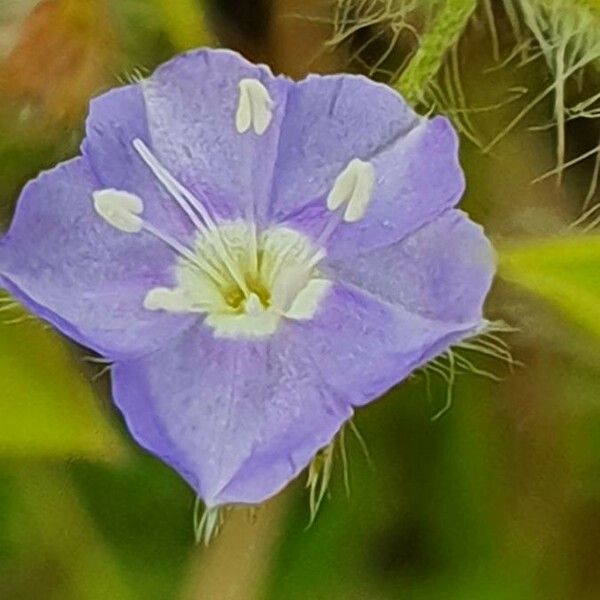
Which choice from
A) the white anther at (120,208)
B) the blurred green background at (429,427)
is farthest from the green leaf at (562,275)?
the white anther at (120,208)

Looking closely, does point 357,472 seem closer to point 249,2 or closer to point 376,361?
point 376,361

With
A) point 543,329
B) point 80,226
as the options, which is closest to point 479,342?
point 543,329

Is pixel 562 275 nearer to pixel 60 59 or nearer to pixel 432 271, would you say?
pixel 432 271

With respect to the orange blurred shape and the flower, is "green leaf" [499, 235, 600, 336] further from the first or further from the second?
the orange blurred shape

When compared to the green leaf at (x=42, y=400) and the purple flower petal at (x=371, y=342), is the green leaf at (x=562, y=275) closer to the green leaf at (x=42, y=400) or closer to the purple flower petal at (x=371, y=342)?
the purple flower petal at (x=371, y=342)

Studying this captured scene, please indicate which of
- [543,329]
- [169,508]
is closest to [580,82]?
[543,329]

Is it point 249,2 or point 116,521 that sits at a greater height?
point 249,2

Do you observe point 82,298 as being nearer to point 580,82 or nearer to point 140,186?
point 140,186

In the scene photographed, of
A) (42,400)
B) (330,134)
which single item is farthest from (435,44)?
(42,400)
